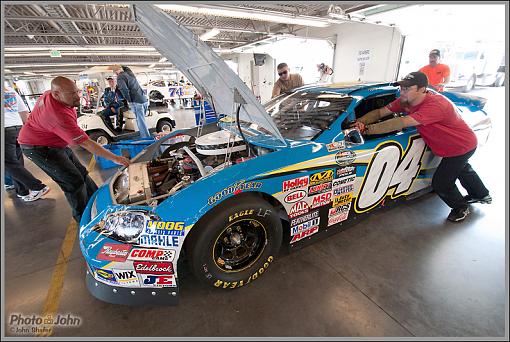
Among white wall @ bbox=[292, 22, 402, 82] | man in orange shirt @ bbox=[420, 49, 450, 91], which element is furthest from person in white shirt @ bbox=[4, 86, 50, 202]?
white wall @ bbox=[292, 22, 402, 82]

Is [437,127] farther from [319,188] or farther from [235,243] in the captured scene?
[235,243]

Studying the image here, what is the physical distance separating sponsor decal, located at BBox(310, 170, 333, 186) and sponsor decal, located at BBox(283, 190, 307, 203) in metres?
0.10

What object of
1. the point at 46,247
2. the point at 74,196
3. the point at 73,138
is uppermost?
the point at 73,138

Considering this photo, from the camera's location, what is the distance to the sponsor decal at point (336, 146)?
76.7 inches

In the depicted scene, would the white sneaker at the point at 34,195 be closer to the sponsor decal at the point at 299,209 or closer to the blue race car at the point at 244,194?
the blue race car at the point at 244,194

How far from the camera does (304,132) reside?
215cm

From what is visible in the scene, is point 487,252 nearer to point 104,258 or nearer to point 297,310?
point 297,310

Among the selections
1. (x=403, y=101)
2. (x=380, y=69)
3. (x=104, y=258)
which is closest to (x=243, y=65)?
(x=380, y=69)

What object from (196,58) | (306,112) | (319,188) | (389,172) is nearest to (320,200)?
(319,188)

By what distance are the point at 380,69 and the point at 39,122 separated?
8245 mm

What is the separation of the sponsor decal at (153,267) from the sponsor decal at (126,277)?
5 centimetres

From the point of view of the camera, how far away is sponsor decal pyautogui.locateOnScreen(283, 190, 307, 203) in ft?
6.05

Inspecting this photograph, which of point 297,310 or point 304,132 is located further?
point 304,132

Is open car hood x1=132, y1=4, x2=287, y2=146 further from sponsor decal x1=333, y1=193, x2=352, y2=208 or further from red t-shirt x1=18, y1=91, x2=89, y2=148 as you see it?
red t-shirt x1=18, y1=91, x2=89, y2=148
